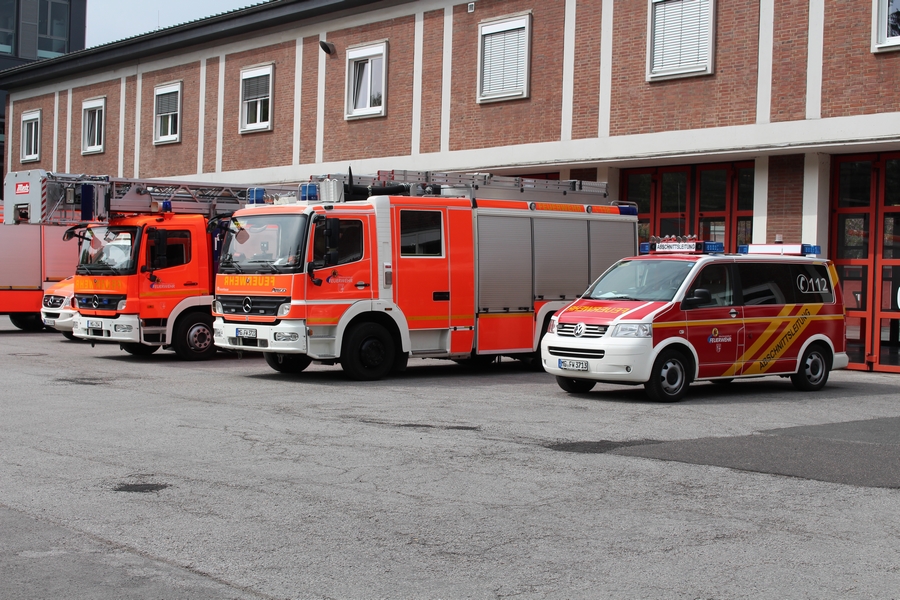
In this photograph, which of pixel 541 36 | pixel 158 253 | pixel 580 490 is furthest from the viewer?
pixel 541 36

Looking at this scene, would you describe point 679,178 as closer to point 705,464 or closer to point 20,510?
point 705,464

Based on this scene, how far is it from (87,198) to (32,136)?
24.3m

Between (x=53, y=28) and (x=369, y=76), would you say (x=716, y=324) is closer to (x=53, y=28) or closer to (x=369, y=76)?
(x=369, y=76)

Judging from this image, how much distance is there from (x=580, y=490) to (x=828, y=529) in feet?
5.73

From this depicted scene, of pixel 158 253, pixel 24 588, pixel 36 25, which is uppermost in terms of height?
pixel 36 25

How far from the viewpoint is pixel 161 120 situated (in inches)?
1331

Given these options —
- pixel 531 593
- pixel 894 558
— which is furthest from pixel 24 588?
pixel 894 558

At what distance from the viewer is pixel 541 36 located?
23.0m

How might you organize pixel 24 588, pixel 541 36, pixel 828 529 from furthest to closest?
pixel 541 36 → pixel 828 529 → pixel 24 588

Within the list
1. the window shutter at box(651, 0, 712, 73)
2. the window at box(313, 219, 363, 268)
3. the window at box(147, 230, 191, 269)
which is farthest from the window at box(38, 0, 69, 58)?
the window at box(313, 219, 363, 268)

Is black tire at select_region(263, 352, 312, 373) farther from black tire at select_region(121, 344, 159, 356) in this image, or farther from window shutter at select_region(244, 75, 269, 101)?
window shutter at select_region(244, 75, 269, 101)

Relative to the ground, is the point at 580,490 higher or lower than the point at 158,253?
lower

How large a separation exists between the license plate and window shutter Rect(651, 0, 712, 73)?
8946 millimetres

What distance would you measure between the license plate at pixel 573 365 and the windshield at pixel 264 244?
3867mm
